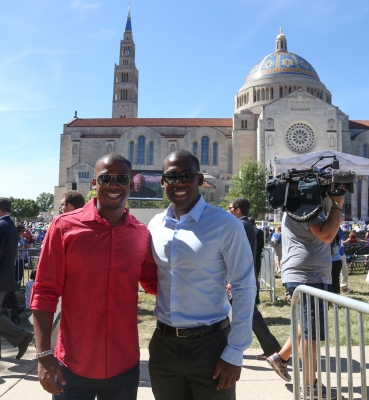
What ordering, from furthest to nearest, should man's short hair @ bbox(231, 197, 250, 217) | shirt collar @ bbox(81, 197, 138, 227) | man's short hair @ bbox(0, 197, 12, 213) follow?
1. man's short hair @ bbox(231, 197, 250, 217)
2. man's short hair @ bbox(0, 197, 12, 213)
3. shirt collar @ bbox(81, 197, 138, 227)

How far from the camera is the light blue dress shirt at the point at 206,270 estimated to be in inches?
86.2

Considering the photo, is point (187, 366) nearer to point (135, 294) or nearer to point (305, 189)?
point (135, 294)

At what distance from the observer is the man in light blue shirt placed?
7.09ft

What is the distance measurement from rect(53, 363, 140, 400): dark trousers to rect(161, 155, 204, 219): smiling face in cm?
97

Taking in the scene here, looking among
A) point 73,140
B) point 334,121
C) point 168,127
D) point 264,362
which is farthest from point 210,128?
point 264,362

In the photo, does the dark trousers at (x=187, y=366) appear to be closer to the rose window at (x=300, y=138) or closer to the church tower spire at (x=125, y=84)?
the rose window at (x=300, y=138)

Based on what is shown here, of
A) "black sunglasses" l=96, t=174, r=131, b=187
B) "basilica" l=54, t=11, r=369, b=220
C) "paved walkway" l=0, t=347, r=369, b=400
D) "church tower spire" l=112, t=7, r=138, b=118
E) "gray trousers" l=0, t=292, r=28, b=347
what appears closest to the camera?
"black sunglasses" l=96, t=174, r=131, b=187

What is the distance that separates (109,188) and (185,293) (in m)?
0.75

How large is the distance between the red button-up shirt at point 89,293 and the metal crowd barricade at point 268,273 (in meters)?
7.14

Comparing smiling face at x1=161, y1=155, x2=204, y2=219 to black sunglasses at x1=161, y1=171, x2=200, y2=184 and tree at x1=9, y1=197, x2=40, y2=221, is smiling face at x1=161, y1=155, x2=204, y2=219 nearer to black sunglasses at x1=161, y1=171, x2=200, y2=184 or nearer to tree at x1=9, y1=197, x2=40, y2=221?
black sunglasses at x1=161, y1=171, x2=200, y2=184

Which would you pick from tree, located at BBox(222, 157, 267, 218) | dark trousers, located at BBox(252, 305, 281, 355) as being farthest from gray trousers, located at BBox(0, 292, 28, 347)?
tree, located at BBox(222, 157, 267, 218)

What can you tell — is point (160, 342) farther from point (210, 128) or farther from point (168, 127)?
point (168, 127)

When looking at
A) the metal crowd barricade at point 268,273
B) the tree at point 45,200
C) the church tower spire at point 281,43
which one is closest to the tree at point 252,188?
the church tower spire at point 281,43

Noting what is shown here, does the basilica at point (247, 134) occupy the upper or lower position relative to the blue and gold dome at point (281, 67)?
lower
